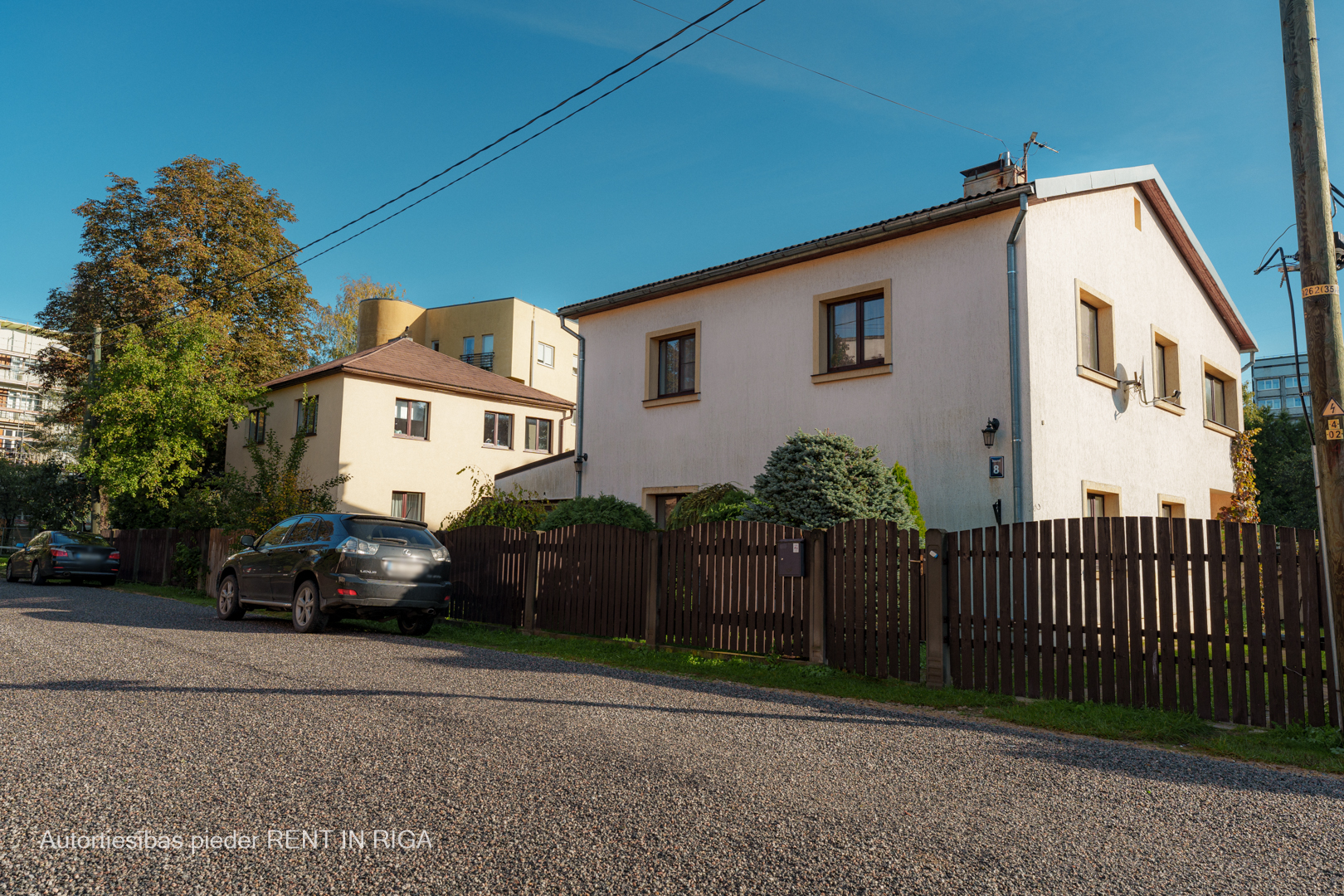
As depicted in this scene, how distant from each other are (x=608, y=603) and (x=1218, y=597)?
23.1 ft

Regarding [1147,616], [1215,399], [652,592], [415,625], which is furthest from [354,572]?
[1215,399]

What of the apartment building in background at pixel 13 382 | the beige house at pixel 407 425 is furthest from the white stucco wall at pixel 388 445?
the apartment building in background at pixel 13 382

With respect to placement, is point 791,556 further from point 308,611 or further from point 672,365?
point 672,365

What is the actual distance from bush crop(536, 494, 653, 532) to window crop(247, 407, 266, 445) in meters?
19.0

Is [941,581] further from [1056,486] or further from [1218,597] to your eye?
[1056,486]

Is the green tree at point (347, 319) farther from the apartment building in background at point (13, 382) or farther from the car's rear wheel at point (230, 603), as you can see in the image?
the apartment building in background at point (13, 382)

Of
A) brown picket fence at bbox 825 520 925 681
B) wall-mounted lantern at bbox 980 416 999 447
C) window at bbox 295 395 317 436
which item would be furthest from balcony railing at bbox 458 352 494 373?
brown picket fence at bbox 825 520 925 681

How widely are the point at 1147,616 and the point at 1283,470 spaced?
93.9 ft

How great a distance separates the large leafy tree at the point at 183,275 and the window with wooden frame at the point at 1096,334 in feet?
87.0

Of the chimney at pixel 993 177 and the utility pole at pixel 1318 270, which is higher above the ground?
the chimney at pixel 993 177

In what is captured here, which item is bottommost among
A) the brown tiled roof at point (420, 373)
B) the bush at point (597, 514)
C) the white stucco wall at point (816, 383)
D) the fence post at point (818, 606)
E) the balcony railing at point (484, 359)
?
the fence post at point (818, 606)

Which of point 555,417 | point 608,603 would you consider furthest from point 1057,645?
point 555,417

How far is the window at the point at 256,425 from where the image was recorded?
96.4 ft

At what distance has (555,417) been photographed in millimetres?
31078
